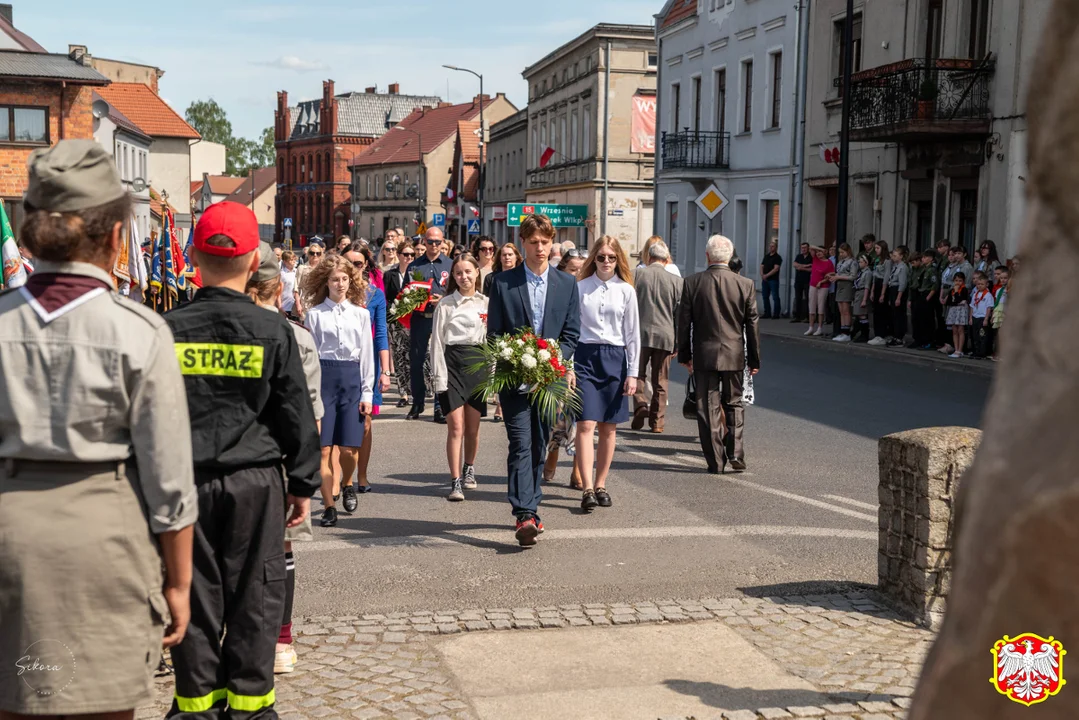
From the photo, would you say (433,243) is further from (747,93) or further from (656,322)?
(747,93)

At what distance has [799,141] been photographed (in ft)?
116

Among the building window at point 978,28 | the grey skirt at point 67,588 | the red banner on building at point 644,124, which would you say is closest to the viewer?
the grey skirt at point 67,588

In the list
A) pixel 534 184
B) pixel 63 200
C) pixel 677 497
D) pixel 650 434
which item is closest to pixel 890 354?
pixel 650 434

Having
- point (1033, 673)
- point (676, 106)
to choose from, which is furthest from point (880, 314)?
point (1033, 673)

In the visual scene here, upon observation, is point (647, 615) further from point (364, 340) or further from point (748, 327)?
point (748, 327)

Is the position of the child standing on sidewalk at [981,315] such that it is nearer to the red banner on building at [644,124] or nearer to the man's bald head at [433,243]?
the man's bald head at [433,243]

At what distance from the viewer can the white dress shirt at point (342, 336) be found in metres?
9.02

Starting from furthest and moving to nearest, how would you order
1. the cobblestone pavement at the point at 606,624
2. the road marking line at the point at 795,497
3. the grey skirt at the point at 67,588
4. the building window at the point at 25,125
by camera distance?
the building window at the point at 25,125
the road marking line at the point at 795,497
the cobblestone pavement at the point at 606,624
the grey skirt at the point at 67,588

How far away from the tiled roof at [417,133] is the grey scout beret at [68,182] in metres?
101

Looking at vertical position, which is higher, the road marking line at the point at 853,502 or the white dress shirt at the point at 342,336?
the white dress shirt at the point at 342,336

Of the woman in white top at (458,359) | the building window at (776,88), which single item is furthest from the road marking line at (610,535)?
the building window at (776,88)

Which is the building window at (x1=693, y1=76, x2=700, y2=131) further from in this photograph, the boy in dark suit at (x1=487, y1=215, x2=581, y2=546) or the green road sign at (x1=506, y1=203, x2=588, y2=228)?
the boy in dark suit at (x1=487, y1=215, x2=581, y2=546)

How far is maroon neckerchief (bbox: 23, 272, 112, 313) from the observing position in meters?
3.11

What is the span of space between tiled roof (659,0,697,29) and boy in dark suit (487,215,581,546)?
122ft
